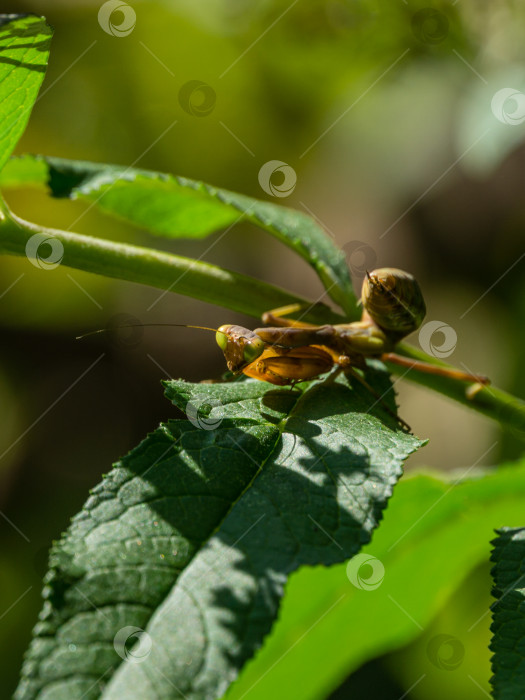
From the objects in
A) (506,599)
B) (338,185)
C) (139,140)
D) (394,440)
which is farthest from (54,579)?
(338,185)

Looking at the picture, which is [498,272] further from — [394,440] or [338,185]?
[394,440]

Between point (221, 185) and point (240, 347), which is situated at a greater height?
point (221, 185)

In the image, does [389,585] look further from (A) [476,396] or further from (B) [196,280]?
(B) [196,280]

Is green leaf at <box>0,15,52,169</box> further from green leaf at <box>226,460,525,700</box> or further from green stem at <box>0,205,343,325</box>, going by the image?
green leaf at <box>226,460,525,700</box>

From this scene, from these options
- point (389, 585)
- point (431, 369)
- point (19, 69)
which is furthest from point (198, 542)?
point (389, 585)

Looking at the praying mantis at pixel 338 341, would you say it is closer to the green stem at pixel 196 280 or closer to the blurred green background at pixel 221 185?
the green stem at pixel 196 280

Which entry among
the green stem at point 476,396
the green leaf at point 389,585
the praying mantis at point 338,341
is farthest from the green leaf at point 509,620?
the green leaf at point 389,585
